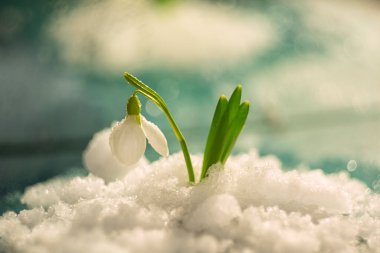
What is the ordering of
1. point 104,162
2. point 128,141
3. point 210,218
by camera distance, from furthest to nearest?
point 104,162, point 128,141, point 210,218

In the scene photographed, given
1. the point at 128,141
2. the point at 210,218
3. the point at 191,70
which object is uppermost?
the point at 191,70

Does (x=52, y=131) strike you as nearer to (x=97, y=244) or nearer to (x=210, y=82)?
(x=210, y=82)

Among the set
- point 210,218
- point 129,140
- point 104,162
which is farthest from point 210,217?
point 104,162

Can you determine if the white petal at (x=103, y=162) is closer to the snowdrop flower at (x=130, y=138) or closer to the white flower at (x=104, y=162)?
the white flower at (x=104, y=162)

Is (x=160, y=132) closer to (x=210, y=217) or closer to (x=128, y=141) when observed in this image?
(x=128, y=141)

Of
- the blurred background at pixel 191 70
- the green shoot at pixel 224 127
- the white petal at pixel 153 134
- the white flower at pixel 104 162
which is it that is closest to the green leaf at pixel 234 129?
the green shoot at pixel 224 127

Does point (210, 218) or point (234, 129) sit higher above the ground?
point (234, 129)
